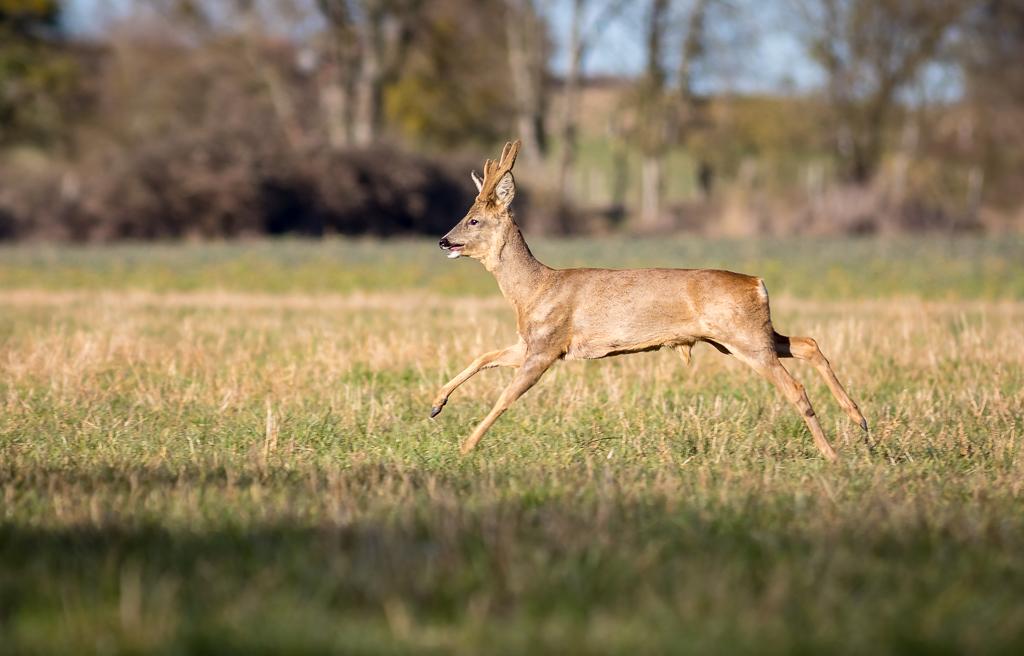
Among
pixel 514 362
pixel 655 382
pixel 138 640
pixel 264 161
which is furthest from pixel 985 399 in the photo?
pixel 264 161

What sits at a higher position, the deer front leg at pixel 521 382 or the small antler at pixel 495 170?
the small antler at pixel 495 170

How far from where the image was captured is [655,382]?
34.3 ft

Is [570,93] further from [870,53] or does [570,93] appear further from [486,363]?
[486,363]

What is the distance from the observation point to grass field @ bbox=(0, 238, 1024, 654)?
423 cm

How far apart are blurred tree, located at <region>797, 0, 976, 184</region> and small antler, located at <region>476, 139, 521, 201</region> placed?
1422 inches

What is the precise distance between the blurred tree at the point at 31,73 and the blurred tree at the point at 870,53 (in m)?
26.3

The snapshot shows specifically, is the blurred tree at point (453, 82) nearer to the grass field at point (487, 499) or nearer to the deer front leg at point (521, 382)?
the grass field at point (487, 499)

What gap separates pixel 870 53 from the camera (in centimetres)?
4356

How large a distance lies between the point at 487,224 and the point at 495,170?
0.38m

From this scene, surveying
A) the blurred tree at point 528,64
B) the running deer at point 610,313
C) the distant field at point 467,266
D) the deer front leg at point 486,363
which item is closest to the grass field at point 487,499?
the deer front leg at point 486,363

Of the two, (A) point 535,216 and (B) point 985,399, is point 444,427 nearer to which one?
(B) point 985,399

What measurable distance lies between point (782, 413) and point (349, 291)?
43.3 ft

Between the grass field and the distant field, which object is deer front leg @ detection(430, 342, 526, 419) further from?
the distant field

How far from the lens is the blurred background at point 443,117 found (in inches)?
1417
